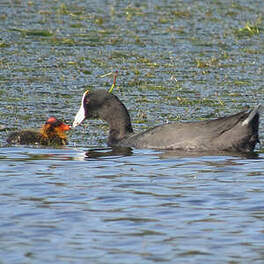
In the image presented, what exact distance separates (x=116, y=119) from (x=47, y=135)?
1034 millimetres

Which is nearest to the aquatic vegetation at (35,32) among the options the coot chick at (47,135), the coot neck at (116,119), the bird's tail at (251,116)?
the coot neck at (116,119)

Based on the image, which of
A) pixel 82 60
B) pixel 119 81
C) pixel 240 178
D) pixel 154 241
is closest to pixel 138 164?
pixel 240 178

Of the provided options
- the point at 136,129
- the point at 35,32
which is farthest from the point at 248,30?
the point at 136,129

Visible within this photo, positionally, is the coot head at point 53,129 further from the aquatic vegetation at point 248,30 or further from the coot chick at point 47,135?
the aquatic vegetation at point 248,30

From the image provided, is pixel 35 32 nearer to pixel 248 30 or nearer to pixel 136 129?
pixel 248 30

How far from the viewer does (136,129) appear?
42.1 feet

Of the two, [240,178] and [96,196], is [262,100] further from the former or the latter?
[96,196]

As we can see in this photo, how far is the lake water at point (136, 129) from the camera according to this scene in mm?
7008

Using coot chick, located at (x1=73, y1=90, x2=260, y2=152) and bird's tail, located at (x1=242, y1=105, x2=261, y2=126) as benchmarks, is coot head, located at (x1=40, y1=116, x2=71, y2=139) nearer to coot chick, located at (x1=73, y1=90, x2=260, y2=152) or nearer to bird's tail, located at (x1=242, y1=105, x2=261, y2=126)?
coot chick, located at (x1=73, y1=90, x2=260, y2=152)

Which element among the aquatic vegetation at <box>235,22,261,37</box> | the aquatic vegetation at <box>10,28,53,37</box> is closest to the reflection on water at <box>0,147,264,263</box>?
the aquatic vegetation at <box>10,28,53,37</box>

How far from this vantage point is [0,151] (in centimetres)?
1115

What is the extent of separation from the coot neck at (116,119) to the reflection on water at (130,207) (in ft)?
3.74

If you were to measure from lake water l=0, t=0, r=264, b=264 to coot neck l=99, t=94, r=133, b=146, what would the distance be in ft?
0.90

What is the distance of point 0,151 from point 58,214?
11.7ft
